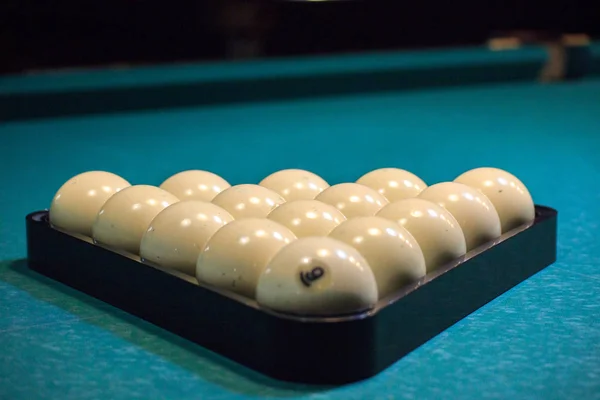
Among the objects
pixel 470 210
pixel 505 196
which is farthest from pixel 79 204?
pixel 505 196

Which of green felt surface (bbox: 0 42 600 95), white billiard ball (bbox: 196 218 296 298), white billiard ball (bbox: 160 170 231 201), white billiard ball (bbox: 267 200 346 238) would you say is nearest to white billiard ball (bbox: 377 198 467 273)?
white billiard ball (bbox: 267 200 346 238)

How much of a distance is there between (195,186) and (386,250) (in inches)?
28.5

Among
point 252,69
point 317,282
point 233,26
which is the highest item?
point 233,26

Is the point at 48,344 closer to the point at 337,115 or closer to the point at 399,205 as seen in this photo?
the point at 399,205

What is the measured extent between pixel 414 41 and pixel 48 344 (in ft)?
25.8

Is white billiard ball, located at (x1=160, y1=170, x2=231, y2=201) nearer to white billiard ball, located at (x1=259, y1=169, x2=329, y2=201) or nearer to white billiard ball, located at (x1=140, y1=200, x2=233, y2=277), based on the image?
white billiard ball, located at (x1=259, y1=169, x2=329, y2=201)

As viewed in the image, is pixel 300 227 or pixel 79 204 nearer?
pixel 300 227

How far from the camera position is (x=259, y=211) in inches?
79.2

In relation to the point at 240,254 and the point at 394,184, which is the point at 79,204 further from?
the point at 394,184

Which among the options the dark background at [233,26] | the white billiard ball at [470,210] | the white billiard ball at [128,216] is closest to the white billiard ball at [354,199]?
the white billiard ball at [470,210]

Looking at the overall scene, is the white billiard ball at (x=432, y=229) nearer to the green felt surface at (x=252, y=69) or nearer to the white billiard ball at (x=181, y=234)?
the white billiard ball at (x=181, y=234)

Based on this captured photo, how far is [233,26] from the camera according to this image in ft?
26.7

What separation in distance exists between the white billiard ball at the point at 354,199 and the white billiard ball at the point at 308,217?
115 mm

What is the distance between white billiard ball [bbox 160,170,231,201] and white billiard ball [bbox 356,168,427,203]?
38 cm
